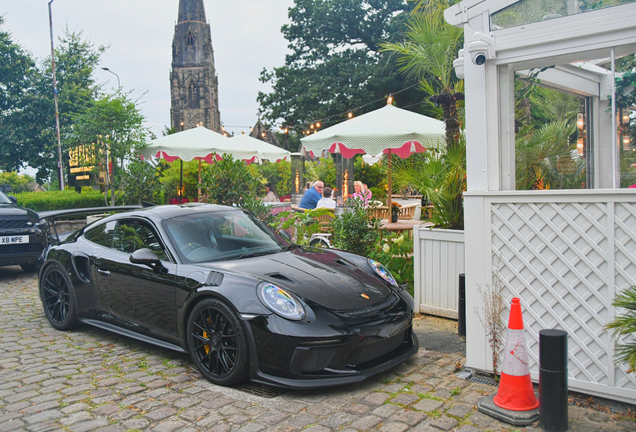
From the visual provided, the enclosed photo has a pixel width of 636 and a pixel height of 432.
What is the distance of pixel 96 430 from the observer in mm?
3234

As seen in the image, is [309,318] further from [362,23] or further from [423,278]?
[362,23]

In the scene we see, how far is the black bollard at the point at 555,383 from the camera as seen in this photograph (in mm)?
3049

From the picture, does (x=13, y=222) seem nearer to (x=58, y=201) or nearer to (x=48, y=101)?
(x=58, y=201)

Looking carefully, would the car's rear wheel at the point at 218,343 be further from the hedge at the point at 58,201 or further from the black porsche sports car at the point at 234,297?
the hedge at the point at 58,201

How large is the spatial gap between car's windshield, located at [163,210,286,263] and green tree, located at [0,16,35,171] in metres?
39.3

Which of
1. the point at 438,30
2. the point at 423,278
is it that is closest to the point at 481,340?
the point at 423,278

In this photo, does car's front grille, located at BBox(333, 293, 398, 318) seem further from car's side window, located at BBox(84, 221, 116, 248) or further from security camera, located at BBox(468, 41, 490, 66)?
car's side window, located at BBox(84, 221, 116, 248)

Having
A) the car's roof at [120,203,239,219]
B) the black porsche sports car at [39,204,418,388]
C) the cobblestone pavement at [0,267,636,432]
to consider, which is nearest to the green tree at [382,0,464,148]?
the black porsche sports car at [39,204,418,388]

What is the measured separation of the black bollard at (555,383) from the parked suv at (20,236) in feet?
26.3

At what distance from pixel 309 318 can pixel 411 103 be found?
95.4 feet

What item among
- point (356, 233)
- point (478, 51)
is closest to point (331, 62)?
point (356, 233)

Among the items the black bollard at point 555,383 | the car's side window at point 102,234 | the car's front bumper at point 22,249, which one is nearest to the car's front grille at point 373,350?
the black bollard at point 555,383

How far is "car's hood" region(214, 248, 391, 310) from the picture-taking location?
387cm

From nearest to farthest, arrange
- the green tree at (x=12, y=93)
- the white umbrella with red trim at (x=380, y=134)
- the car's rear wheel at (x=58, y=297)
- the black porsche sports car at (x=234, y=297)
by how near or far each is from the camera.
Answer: the black porsche sports car at (x=234, y=297)
the car's rear wheel at (x=58, y=297)
the white umbrella with red trim at (x=380, y=134)
the green tree at (x=12, y=93)
